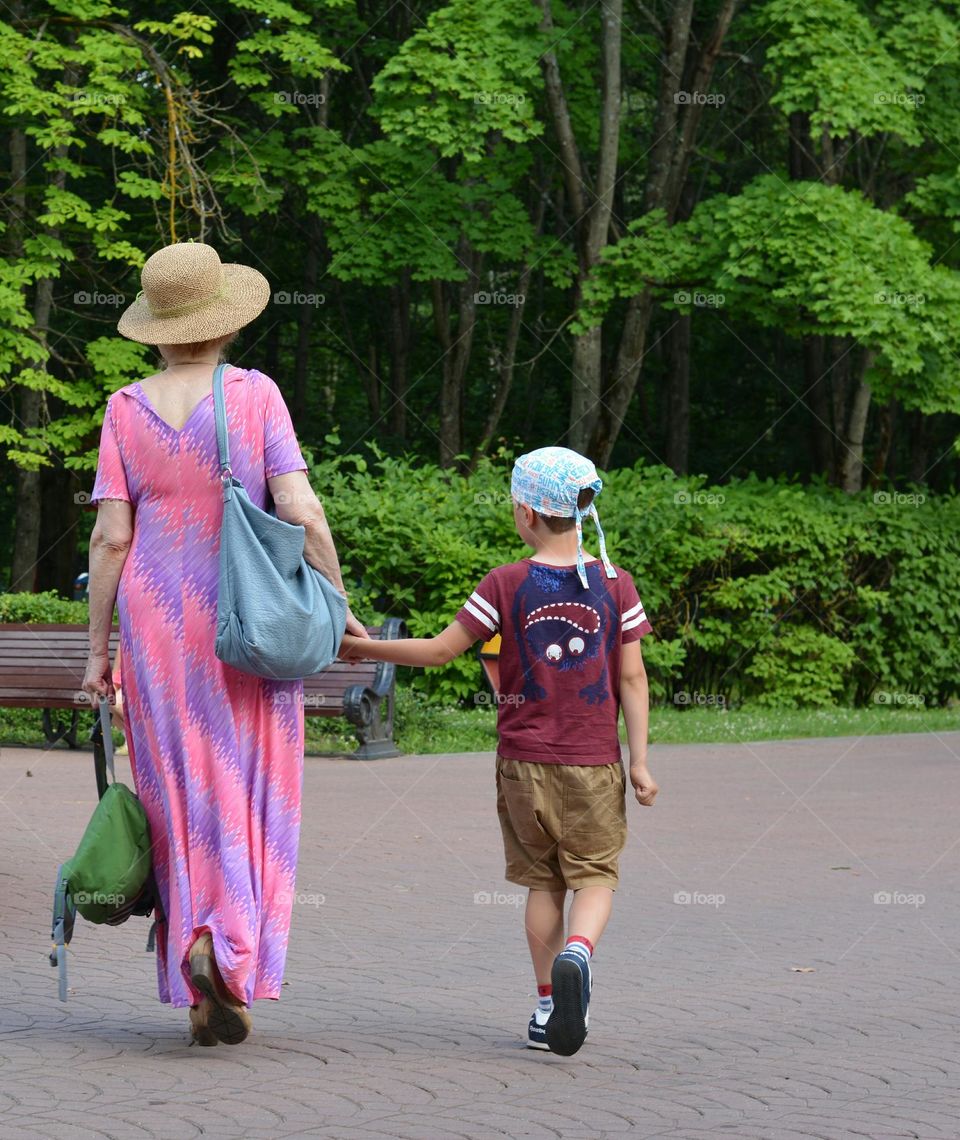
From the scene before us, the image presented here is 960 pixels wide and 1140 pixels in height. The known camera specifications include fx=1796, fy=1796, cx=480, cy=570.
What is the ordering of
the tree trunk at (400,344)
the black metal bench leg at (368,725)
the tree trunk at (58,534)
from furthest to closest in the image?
1. the tree trunk at (400,344)
2. the tree trunk at (58,534)
3. the black metal bench leg at (368,725)

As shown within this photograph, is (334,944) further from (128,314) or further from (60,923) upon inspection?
(128,314)

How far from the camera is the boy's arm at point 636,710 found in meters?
4.79

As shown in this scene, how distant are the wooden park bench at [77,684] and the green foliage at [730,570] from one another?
196cm

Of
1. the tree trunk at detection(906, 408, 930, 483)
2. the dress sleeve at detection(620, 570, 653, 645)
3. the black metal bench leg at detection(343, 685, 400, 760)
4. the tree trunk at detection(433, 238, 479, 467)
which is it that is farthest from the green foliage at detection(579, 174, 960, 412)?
the dress sleeve at detection(620, 570, 653, 645)

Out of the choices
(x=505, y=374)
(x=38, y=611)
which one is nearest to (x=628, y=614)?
(x=38, y=611)

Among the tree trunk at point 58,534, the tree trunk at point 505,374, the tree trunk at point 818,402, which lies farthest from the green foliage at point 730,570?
the tree trunk at point 58,534

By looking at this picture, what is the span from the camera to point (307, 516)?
4695 millimetres

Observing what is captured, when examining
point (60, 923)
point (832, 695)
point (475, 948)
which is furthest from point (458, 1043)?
point (832, 695)

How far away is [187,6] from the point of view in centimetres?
2277

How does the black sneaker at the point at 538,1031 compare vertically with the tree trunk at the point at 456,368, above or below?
above

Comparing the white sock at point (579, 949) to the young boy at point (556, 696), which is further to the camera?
the young boy at point (556, 696)

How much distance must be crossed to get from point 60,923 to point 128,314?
65.3 inches

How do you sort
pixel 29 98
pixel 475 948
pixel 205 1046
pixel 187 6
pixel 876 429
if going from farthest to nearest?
pixel 876 429, pixel 187 6, pixel 29 98, pixel 475 948, pixel 205 1046

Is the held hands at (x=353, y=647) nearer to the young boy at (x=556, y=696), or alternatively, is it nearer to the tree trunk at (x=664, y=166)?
the young boy at (x=556, y=696)
